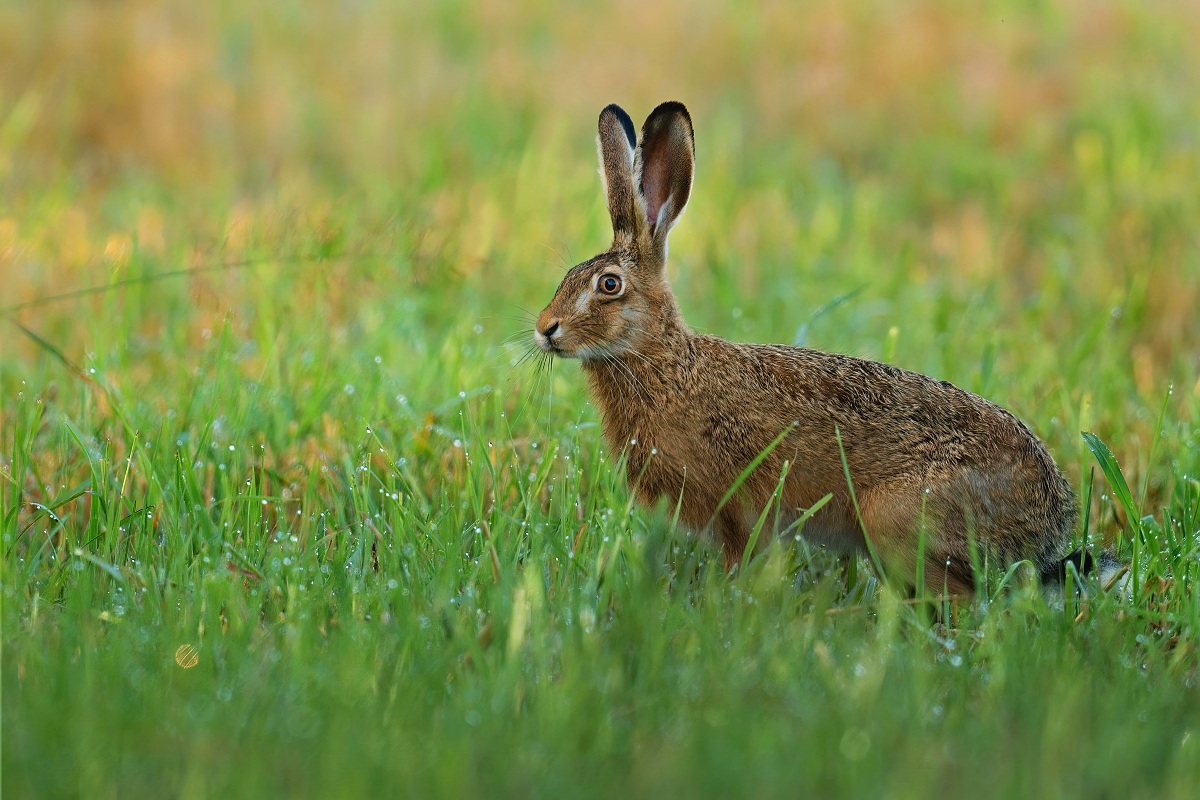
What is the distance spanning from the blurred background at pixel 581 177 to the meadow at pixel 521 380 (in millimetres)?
39

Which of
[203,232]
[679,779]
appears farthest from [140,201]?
[679,779]

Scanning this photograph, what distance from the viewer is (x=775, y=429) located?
425 cm

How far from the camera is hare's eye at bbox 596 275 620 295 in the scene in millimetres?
4445

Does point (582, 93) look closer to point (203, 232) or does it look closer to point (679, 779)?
point (203, 232)

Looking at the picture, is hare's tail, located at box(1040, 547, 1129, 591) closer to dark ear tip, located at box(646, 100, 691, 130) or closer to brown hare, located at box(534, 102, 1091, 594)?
brown hare, located at box(534, 102, 1091, 594)

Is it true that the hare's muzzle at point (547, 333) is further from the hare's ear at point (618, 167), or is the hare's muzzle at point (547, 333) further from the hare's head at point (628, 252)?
the hare's ear at point (618, 167)

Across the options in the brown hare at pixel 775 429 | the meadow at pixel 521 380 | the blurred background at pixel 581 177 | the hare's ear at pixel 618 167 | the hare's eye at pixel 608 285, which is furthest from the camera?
the blurred background at pixel 581 177

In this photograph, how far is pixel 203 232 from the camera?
7.47 meters

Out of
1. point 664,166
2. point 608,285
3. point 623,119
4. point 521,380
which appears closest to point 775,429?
point 608,285

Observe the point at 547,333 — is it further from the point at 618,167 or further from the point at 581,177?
the point at 581,177

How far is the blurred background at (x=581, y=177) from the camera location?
605 centimetres

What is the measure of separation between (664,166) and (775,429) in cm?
95

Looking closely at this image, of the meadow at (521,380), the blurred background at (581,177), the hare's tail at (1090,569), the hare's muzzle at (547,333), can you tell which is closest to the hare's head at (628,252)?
the hare's muzzle at (547,333)

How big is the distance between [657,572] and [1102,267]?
465 cm
